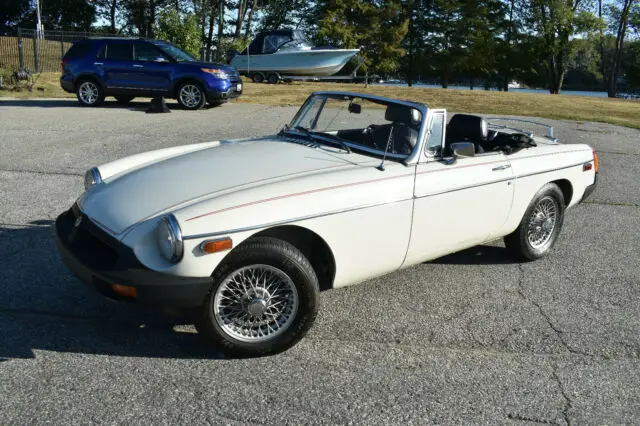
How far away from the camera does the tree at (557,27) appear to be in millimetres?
46344

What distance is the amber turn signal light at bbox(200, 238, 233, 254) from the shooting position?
10.3 feet

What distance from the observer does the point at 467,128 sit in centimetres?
518

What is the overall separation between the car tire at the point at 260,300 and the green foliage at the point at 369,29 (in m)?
39.6

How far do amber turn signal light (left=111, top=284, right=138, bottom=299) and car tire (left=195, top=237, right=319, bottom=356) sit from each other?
0.36 meters

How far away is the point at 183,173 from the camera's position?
3.97m

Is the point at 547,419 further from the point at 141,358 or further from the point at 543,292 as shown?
the point at 141,358

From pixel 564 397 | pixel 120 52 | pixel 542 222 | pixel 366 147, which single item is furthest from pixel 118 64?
pixel 564 397

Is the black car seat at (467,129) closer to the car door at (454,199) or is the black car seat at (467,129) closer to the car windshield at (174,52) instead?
the car door at (454,199)

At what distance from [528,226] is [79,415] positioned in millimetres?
3773

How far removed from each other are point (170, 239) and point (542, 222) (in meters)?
3.43

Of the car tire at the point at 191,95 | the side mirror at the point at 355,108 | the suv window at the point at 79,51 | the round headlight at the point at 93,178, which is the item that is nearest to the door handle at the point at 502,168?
the side mirror at the point at 355,108

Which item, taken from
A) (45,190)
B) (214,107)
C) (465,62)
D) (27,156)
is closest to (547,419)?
(45,190)

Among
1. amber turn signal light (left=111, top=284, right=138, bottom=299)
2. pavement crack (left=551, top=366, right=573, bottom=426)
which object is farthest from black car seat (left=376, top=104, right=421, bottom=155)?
amber turn signal light (left=111, top=284, right=138, bottom=299)

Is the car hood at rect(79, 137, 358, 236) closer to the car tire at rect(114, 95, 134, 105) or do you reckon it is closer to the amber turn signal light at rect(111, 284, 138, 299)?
the amber turn signal light at rect(111, 284, 138, 299)
